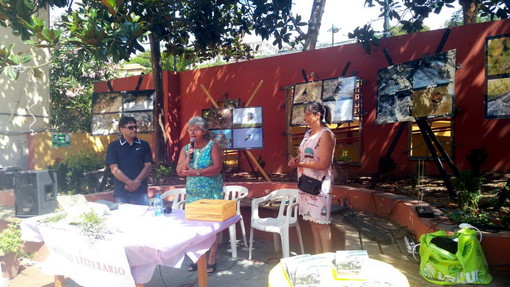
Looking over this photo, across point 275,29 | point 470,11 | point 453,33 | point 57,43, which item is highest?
point 470,11

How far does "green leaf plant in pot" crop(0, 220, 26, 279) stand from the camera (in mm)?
3680

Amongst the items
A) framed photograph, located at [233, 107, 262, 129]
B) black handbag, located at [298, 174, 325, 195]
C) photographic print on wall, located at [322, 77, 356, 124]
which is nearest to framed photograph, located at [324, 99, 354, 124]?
photographic print on wall, located at [322, 77, 356, 124]

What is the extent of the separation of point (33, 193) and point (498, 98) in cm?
554

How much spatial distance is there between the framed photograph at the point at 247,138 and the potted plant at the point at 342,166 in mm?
1481

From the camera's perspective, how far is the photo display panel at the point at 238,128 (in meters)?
6.51

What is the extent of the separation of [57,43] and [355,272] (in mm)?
4365

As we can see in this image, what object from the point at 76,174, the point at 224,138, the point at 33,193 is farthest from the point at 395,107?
the point at 76,174

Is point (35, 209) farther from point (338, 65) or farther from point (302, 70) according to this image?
point (338, 65)

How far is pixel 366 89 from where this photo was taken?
261 inches

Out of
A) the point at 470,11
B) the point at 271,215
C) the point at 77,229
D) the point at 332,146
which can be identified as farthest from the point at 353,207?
the point at 470,11

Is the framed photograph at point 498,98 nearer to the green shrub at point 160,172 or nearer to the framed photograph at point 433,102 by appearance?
the framed photograph at point 433,102

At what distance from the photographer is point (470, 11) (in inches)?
315

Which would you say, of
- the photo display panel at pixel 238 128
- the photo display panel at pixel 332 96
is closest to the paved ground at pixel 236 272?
the photo display panel at pixel 332 96

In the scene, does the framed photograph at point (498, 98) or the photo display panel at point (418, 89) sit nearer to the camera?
the framed photograph at point (498, 98)
